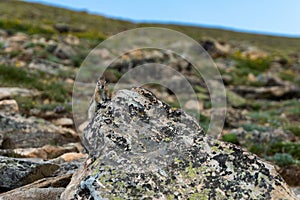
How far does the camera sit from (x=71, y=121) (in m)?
8.91

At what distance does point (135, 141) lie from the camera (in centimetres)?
361

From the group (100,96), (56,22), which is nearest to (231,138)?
(100,96)

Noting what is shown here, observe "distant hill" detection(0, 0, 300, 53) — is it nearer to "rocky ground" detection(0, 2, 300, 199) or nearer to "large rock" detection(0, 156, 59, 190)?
"rocky ground" detection(0, 2, 300, 199)

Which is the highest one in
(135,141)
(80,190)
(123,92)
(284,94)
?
(123,92)

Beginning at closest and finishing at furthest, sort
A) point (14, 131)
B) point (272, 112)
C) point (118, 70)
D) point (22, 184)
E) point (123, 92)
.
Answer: point (123, 92) → point (22, 184) → point (14, 131) → point (272, 112) → point (118, 70)

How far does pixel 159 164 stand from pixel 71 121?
5750mm

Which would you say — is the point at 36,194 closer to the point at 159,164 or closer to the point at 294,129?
the point at 159,164

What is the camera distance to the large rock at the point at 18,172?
4.41 metres

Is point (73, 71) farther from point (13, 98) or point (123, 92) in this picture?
point (123, 92)

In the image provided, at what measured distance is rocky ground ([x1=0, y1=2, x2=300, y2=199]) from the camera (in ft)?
12.4

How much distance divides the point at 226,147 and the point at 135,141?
785mm

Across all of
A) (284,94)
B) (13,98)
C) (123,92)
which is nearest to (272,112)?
(284,94)

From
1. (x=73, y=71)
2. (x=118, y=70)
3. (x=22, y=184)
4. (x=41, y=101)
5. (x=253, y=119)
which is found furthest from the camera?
(x=118, y=70)

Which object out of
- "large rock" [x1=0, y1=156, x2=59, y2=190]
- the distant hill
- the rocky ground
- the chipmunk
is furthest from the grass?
the distant hill
